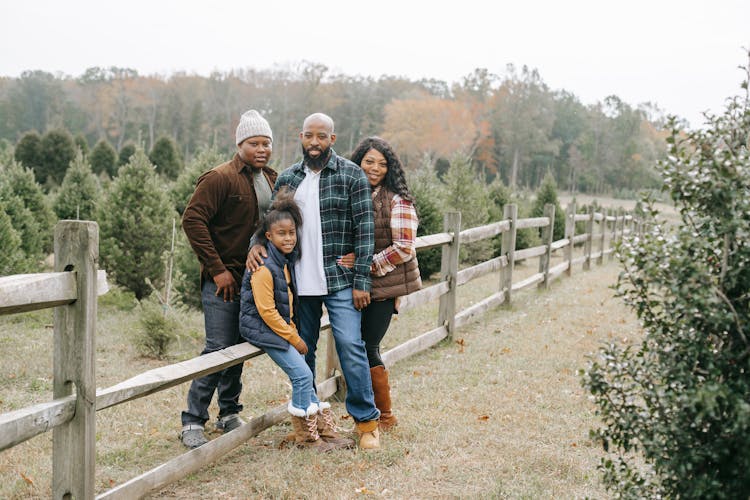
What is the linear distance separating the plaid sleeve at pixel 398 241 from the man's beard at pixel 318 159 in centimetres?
57

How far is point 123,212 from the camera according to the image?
9.93m

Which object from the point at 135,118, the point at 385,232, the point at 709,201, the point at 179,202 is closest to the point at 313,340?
the point at 385,232

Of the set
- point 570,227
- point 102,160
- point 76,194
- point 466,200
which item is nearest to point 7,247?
point 76,194

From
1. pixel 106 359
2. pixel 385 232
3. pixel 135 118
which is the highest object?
pixel 135 118

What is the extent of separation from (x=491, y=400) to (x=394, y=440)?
1.23 m

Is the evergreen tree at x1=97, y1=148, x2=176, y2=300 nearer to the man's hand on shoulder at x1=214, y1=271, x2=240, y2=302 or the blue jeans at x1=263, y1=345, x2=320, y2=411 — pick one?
the man's hand on shoulder at x1=214, y1=271, x2=240, y2=302

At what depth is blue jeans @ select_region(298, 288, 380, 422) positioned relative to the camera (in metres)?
4.15

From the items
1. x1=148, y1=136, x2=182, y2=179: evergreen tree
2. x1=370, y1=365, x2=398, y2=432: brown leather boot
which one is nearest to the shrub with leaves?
x1=370, y1=365, x2=398, y2=432: brown leather boot

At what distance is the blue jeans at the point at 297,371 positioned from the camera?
12.8 ft

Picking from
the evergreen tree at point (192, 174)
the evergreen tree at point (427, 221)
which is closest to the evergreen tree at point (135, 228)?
the evergreen tree at point (192, 174)

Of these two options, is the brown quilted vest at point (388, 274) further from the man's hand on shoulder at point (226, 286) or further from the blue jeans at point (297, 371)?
the man's hand on shoulder at point (226, 286)

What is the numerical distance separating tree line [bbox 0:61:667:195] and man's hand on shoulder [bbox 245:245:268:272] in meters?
Answer: 51.5

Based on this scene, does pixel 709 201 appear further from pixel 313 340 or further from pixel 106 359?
pixel 106 359

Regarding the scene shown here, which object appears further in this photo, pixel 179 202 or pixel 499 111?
pixel 499 111
